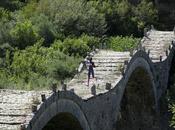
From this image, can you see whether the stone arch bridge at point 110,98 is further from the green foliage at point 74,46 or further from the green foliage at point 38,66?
the green foliage at point 74,46

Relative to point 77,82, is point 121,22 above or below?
above

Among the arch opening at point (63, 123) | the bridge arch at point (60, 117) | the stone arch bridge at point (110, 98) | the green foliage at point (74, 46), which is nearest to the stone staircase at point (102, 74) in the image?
the stone arch bridge at point (110, 98)

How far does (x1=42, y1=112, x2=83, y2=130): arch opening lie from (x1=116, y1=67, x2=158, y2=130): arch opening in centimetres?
1737

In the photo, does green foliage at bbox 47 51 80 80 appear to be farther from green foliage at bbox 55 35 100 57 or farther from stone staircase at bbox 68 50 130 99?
green foliage at bbox 55 35 100 57

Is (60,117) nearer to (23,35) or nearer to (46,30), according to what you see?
(23,35)

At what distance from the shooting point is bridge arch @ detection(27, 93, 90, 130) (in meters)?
26.3

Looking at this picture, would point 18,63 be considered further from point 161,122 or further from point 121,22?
point 121,22

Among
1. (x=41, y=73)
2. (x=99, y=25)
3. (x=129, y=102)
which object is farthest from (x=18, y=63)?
(x=99, y=25)

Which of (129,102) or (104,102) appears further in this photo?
(129,102)

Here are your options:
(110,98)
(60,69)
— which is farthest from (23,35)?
(110,98)

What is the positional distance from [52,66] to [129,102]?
7.96 metres

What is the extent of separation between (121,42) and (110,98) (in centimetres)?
3090

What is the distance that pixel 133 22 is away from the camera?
74688 mm

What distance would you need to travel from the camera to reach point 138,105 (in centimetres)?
5225
